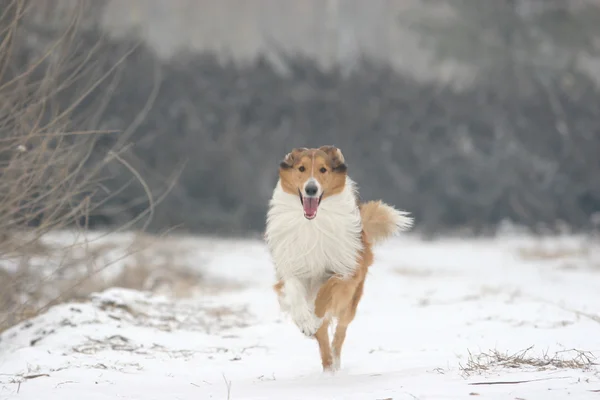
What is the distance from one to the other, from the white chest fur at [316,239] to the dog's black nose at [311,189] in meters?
0.30

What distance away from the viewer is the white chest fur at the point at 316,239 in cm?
533

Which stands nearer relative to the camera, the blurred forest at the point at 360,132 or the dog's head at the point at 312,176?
the dog's head at the point at 312,176

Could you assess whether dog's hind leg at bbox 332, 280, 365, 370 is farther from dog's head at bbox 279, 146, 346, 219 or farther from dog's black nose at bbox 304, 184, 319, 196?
dog's black nose at bbox 304, 184, 319, 196

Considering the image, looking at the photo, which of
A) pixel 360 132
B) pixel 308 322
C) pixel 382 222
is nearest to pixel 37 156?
pixel 308 322

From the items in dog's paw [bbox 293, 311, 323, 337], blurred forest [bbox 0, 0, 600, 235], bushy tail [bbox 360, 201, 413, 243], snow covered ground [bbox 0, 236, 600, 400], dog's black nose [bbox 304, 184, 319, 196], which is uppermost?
blurred forest [bbox 0, 0, 600, 235]

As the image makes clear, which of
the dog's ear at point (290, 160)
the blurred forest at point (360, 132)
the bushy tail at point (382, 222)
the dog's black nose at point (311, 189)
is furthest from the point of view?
the blurred forest at point (360, 132)

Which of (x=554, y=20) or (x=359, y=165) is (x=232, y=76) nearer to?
(x=359, y=165)

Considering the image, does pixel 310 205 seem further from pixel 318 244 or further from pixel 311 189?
pixel 318 244

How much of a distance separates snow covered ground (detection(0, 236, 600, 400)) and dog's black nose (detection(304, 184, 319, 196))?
119 centimetres

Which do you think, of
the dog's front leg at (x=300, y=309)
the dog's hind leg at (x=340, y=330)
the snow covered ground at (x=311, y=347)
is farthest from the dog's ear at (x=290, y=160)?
the snow covered ground at (x=311, y=347)

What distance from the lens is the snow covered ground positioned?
4270 mm

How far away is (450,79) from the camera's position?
18.3 m

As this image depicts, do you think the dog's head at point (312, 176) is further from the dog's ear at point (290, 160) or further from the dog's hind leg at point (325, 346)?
the dog's hind leg at point (325, 346)

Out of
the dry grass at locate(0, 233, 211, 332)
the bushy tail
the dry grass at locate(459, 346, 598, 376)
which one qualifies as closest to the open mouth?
the bushy tail
